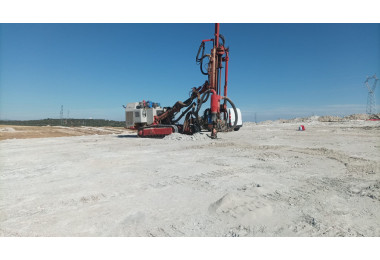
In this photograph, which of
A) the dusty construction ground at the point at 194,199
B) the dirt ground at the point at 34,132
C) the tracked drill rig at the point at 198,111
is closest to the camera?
the dusty construction ground at the point at 194,199

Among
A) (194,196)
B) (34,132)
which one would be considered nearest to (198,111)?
(194,196)

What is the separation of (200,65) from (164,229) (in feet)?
36.4

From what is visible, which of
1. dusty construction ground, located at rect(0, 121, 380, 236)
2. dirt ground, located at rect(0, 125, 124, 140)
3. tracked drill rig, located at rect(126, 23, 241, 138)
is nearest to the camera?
dusty construction ground, located at rect(0, 121, 380, 236)

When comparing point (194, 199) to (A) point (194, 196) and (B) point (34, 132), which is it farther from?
(B) point (34, 132)

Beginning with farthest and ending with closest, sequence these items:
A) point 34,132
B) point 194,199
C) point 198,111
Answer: point 34,132 < point 198,111 < point 194,199

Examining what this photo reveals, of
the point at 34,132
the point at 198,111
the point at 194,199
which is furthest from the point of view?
the point at 34,132

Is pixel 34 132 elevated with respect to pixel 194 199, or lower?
elevated

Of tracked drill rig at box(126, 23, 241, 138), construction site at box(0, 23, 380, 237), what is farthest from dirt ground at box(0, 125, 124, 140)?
construction site at box(0, 23, 380, 237)

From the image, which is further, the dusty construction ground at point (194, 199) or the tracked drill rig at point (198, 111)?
the tracked drill rig at point (198, 111)

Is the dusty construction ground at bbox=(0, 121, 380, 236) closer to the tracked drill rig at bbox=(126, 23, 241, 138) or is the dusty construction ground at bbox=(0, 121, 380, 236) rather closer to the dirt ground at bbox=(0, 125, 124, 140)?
the tracked drill rig at bbox=(126, 23, 241, 138)

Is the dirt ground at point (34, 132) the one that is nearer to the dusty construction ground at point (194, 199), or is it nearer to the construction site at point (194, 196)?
the construction site at point (194, 196)

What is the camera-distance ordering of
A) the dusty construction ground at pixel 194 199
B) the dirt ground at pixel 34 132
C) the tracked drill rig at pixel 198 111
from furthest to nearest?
1. the dirt ground at pixel 34 132
2. the tracked drill rig at pixel 198 111
3. the dusty construction ground at pixel 194 199

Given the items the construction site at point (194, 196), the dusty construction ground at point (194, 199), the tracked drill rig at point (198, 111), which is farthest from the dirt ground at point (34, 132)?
the dusty construction ground at point (194, 199)

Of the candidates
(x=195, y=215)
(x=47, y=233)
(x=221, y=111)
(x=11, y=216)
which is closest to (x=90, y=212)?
(x=47, y=233)
